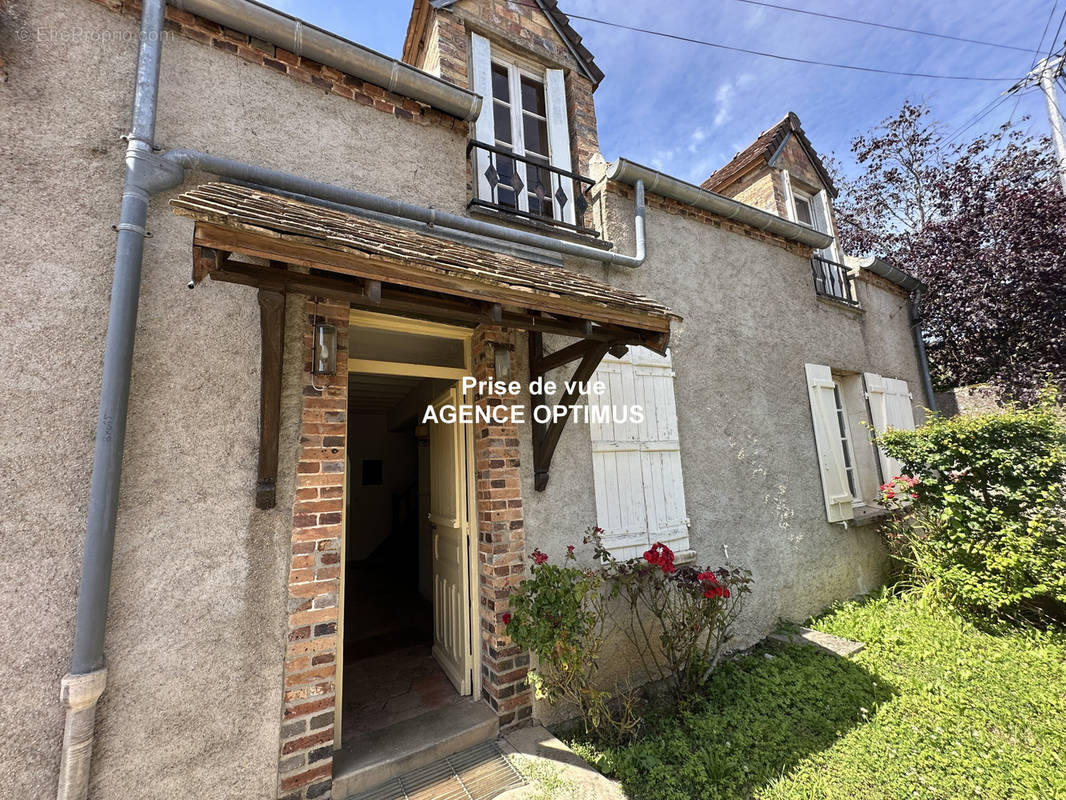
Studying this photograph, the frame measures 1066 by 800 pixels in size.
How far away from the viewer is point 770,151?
6910mm

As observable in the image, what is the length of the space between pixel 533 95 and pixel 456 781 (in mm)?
6280

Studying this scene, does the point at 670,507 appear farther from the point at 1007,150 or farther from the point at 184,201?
the point at 1007,150

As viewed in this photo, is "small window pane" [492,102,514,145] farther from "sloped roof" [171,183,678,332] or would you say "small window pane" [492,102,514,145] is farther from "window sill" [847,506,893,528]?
"window sill" [847,506,893,528]

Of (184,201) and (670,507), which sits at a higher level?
(184,201)

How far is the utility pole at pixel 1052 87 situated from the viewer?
28.9ft

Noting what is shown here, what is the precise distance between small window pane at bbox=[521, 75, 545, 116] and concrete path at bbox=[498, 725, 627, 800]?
19.5ft

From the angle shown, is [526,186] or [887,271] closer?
[526,186]

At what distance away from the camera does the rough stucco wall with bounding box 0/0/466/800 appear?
2.10 metres

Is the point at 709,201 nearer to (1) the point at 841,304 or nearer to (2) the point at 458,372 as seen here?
(1) the point at 841,304

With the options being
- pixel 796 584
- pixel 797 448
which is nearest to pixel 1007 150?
pixel 797 448

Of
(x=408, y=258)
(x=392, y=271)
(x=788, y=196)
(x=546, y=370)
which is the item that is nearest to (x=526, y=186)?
(x=546, y=370)

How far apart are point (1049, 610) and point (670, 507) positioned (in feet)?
14.7

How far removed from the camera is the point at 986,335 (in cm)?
937

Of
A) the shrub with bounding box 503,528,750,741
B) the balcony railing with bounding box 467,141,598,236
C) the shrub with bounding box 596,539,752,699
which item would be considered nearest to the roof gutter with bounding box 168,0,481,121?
the balcony railing with bounding box 467,141,598,236
